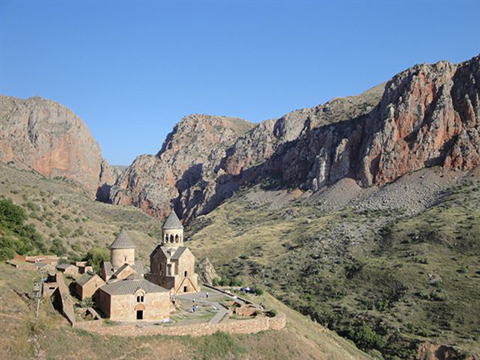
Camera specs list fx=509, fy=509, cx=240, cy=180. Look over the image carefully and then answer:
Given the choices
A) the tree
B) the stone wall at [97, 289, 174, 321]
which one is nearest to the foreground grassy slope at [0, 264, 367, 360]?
the stone wall at [97, 289, 174, 321]

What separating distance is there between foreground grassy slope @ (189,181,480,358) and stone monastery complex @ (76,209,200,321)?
71.7ft

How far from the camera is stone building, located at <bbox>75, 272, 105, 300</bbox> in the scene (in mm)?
40094

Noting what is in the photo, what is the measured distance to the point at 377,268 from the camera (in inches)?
2842

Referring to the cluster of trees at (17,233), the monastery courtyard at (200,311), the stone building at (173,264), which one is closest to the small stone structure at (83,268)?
the stone building at (173,264)

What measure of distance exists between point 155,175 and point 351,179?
98110 millimetres

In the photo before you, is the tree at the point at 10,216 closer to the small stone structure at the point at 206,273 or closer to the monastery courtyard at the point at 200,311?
the monastery courtyard at the point at 200,311

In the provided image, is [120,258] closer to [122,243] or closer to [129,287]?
[122,243]

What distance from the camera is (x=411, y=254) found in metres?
74.0

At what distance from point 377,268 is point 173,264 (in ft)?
114

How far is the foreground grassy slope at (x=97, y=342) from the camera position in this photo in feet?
93.8

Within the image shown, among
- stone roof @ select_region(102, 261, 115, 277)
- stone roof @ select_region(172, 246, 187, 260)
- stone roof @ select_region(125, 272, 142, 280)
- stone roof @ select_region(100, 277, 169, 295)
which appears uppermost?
stone roof @ select_region(172, 246, 187, 260)

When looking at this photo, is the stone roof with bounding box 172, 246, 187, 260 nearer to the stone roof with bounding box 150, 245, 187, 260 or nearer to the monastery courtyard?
the stone roof with bounding box 150, 245, 187, 260

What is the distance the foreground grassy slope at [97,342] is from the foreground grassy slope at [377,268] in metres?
16.0

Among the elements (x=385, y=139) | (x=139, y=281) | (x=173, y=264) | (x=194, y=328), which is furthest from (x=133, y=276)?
(x=385, y=139)
